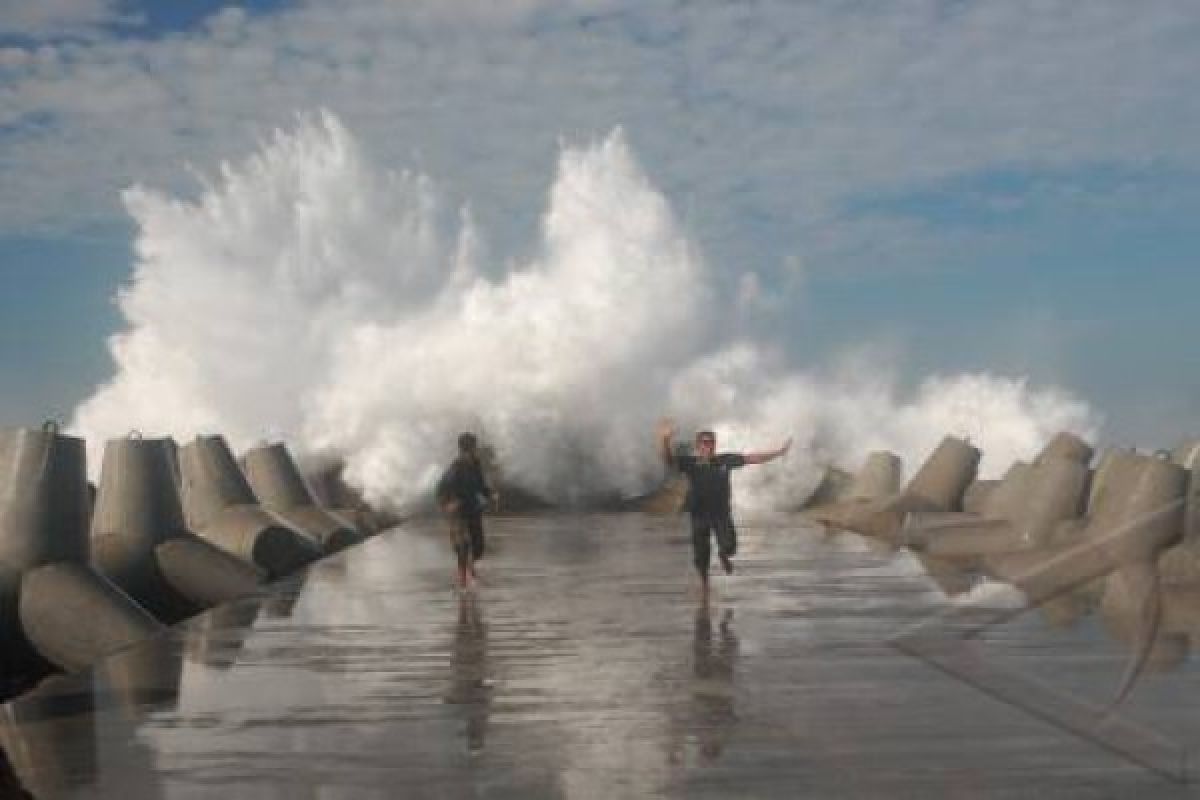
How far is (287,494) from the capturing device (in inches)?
1006

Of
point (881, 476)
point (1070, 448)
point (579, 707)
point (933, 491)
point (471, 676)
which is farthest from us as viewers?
point (881, 476)

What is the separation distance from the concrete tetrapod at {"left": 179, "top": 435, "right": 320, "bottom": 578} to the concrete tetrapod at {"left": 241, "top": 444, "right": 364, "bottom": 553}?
2.38 meters

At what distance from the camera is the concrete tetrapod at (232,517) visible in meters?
19.8

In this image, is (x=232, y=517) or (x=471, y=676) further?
Answer: (x=232, y=517)

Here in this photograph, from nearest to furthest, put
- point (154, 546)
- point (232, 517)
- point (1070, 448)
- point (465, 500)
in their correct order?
point (154, 546) → point (465, 500) → point (232, 517) → point (1070, 448)

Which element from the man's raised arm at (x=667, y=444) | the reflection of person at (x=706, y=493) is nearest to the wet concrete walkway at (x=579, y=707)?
the reflection of person at (x=706, y=493)

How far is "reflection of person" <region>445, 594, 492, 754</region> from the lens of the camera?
877cm

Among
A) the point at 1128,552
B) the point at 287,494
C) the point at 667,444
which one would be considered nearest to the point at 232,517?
the point at 287,494

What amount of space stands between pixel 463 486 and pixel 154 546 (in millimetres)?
2842

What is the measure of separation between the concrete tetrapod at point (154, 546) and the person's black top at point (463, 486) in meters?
2.00

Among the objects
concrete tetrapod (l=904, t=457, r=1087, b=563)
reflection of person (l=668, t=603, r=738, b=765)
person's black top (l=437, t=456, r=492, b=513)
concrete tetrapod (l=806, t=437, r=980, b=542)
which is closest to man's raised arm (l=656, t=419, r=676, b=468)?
reflection of person (l=668, t=603, r=738, b=765)

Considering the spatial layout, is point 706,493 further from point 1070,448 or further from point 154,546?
point 1070,448

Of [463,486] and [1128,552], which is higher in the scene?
[463,486]

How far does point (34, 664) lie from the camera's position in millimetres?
13234
